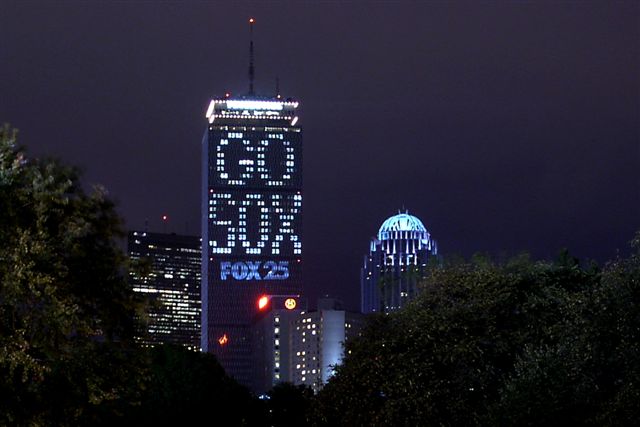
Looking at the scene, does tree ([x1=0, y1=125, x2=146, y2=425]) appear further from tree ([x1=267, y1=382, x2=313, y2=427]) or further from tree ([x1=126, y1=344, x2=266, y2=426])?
tree ([x1=267, y1=382, x2=313, y2=427])

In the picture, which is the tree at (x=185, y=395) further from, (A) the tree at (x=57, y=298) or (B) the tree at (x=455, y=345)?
(A) the tree at (x=57, y=298)

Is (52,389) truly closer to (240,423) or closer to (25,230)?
(25,230)

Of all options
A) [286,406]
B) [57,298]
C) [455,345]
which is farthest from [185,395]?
[57,298]

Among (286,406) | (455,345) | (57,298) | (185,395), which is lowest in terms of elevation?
(57,298)

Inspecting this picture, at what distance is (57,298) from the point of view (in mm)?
20812

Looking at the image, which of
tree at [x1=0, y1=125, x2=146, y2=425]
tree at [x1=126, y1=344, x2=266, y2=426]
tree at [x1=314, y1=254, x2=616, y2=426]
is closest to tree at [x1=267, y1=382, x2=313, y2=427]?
tree at [x1=126, y1=344, x2=266, y2=426]

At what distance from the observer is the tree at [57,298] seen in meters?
20.4

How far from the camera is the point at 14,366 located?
20.0m

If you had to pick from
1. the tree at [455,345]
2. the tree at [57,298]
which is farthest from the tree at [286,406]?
the tree at [57,298]

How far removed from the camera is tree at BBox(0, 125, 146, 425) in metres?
20.4

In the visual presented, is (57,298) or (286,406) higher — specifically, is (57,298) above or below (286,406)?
below

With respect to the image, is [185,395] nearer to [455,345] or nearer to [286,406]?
[455,345]

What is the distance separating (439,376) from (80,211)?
1564cm

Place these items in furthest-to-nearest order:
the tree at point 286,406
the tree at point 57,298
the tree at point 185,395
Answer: the tree at point 286,406, the tree at point 185,395, the tree at point 57,298
